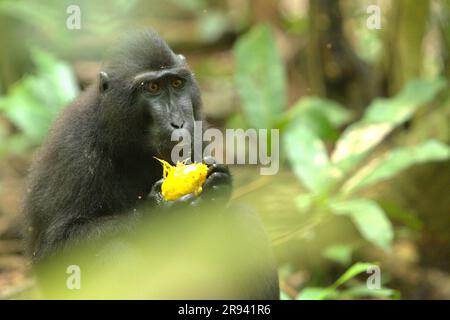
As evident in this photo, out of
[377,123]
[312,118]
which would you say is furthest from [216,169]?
[312,118]

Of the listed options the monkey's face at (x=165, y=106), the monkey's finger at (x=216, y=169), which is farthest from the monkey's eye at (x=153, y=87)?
the monkey's finger at (x=216, y=169)

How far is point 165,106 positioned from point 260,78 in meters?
3.15

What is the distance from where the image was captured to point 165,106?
6277 mm

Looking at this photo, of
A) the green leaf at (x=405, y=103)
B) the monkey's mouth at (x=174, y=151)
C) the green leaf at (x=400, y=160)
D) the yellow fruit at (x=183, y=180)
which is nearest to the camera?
the yellow fruit at (x=183, y=180)

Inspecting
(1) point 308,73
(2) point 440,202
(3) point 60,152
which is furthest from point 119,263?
(1) point 308,73

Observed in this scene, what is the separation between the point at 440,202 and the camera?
9.72 meters

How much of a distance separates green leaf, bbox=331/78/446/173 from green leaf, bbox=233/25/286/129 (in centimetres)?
87

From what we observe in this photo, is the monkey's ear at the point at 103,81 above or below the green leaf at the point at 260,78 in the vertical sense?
below

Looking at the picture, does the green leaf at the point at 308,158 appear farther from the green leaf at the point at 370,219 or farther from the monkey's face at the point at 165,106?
the monkey's face at the point at 165,106

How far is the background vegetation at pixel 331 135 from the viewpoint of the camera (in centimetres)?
842

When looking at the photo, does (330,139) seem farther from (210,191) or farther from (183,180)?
(183,180)

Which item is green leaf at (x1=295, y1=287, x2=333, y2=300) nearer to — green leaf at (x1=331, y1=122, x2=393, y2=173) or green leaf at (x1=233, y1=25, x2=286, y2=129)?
green leaf at (x1=331, y1=122, x2=393, y2=173)

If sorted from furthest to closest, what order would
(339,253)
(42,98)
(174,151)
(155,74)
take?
(42,98) < (339,253) < (155,74) < (174,151)
